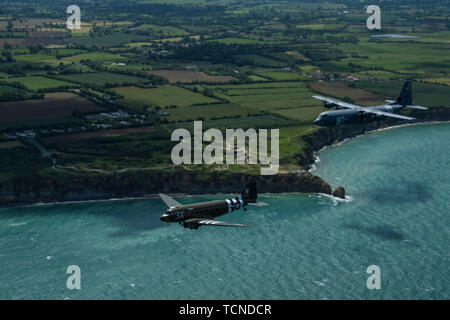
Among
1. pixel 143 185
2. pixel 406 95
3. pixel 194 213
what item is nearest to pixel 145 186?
pixel 143 185

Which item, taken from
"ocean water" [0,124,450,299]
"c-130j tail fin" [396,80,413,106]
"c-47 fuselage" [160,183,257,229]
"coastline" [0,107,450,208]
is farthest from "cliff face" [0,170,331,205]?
"c-47 fuselage" [160,183,257,229]

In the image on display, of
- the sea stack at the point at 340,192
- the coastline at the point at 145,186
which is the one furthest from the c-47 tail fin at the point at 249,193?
the sea stack at the point at 340,192

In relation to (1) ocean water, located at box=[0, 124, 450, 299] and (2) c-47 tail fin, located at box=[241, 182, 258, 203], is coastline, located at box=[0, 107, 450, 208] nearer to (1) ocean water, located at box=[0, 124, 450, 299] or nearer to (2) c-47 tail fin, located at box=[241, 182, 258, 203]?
(1) ocean water, located at box=[0, 124, 450, 299]

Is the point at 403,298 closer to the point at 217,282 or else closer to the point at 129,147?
the point at 217,282

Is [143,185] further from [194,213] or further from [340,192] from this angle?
[194,213]

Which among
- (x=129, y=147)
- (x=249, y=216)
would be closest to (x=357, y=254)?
(x=249, y=216)

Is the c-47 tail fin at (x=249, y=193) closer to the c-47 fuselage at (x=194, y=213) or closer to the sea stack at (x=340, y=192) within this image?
the c-47 fuselage at (x=194, y=213)
